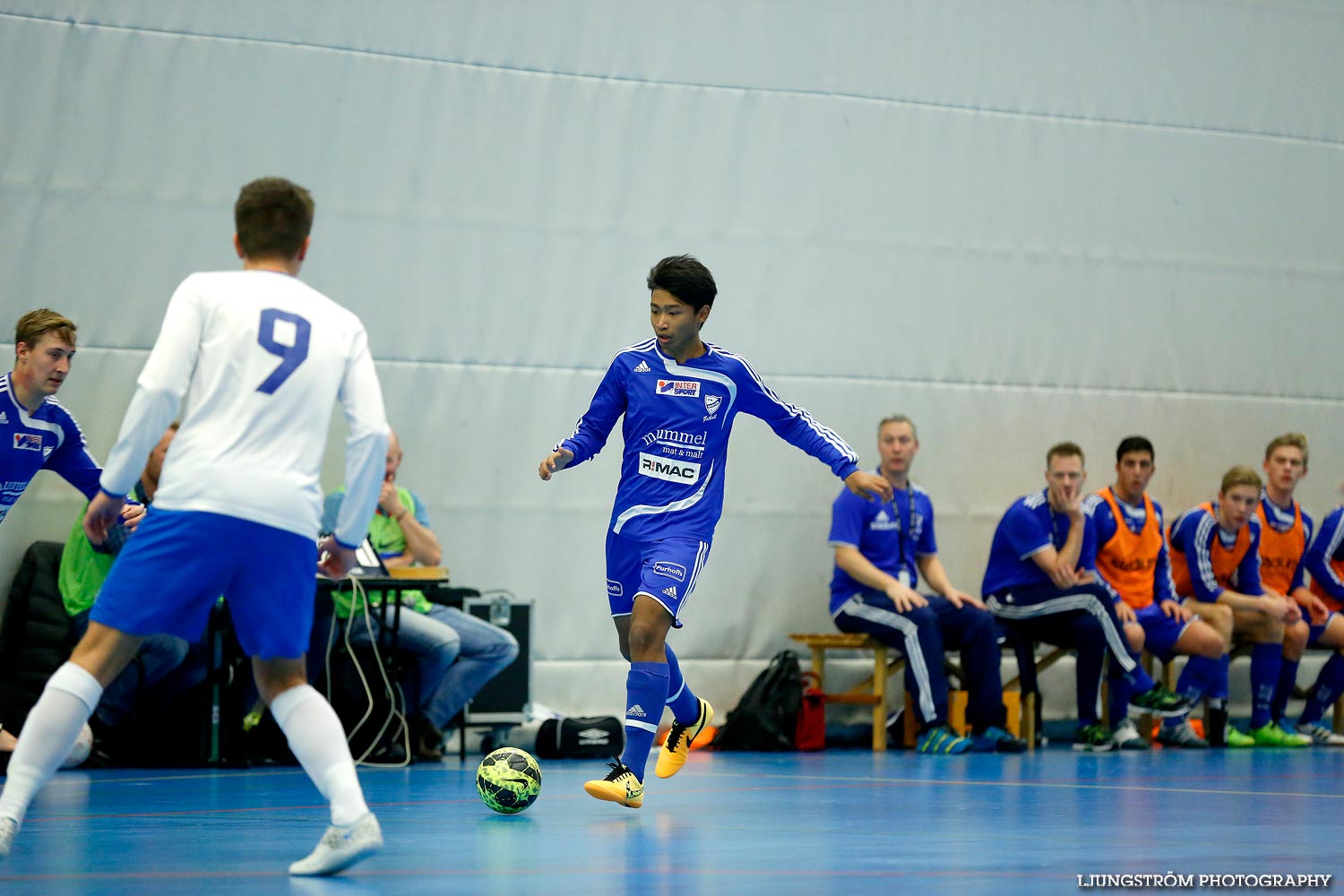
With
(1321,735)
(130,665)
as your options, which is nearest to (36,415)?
(130,665)

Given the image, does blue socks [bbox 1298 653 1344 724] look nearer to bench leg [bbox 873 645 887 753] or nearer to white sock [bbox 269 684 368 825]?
bench leg [bbox 873 645 887 753]

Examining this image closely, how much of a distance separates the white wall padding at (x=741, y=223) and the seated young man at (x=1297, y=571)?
0.73 metres

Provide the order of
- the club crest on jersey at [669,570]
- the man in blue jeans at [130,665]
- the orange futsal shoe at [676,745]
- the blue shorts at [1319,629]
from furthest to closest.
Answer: the blue shorts at [1319,629] → the man in blue jeans at [130,665] → the orange futsal shoe at [676,745] → the club crest on jersey at [669,570]

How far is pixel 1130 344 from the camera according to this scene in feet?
35.1

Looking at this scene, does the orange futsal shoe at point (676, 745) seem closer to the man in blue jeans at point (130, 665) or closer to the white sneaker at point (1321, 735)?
the man in blue jeans at point (130, 665)

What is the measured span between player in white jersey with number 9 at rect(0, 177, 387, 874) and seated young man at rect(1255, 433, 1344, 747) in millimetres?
7903

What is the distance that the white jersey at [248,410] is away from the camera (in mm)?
3520

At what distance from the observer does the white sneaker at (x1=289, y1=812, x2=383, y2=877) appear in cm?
349

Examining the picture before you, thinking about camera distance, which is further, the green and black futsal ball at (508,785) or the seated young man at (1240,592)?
the seated young man at (1240,592)

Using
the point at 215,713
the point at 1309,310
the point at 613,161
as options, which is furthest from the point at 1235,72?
the point at 215,713

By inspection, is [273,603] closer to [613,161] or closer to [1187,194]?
[613,161]

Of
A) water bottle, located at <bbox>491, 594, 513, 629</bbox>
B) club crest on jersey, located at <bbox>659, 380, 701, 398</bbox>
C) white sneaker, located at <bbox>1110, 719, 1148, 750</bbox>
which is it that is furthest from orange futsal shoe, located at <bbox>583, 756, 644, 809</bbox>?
white sneaker, located at <bbox>1110, 719, 1148, 750</bbox>

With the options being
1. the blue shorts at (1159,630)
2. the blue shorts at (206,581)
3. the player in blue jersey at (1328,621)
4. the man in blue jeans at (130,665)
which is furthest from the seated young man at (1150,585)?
the blue shorts at (206,581)

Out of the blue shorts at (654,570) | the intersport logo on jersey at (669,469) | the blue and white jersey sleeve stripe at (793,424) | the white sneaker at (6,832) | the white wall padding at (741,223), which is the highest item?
the white wall padding at (741,223)
